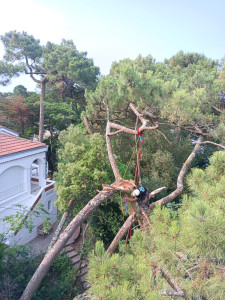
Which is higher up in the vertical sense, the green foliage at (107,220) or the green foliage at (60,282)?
the green foliage at (107,220)

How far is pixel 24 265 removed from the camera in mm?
5734

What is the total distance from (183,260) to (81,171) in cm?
376

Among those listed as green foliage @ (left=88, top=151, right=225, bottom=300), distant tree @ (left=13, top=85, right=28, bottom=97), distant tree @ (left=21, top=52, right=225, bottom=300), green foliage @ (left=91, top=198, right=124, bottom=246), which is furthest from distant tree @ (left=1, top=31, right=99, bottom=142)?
green foliage @ (left=88, top=151, right=225, bottom=300)

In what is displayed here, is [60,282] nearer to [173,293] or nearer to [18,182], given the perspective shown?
[18,182]

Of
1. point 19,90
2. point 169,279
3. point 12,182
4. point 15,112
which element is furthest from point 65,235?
point 19,90

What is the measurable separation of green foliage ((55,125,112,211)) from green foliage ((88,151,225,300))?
3207 mm

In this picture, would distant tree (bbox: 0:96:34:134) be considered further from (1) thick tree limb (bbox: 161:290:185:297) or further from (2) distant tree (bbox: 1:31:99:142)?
(1) thick tree limb (bbox: 161:290:185:297)

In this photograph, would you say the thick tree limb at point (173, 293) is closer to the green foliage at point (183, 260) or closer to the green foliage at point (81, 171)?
the green foliage at point (183, 260)

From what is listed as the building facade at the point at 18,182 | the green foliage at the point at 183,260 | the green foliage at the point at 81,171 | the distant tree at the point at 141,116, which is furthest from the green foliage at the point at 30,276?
the green foliage at the point at 183,260

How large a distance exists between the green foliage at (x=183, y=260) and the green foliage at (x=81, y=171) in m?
3.21

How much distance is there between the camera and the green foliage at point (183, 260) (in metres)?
1.82

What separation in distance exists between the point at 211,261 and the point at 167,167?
5851 mm

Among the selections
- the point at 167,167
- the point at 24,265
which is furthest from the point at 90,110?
the point at 24,265

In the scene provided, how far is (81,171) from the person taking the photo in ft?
18.6
